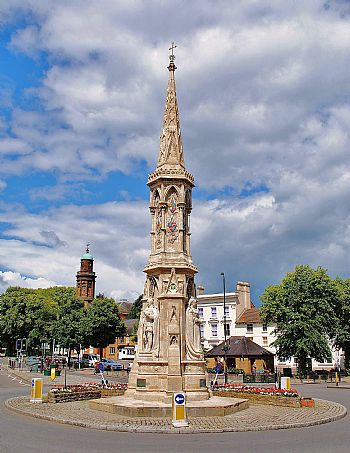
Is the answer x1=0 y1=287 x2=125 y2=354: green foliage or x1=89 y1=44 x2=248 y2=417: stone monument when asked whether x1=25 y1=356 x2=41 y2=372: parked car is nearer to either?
x1=0 y1=287 x2=125 y2=354: green foliage

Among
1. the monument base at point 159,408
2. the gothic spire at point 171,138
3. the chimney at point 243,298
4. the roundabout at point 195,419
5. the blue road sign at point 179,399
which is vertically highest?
the gothic spire at point 171,138

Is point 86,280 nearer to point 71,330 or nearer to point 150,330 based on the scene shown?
point 71,330

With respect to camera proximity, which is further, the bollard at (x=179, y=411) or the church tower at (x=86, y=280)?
the church tower at (x=86, y=280)

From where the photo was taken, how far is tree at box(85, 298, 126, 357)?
6894cm

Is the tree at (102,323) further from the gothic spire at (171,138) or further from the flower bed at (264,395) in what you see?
the gothic spire at (171,138)

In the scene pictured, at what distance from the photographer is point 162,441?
1435 cm

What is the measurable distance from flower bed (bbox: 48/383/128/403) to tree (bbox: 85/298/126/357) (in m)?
42.6

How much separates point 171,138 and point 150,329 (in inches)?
374

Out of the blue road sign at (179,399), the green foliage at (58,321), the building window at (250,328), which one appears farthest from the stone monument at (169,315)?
the building window at (250,328)

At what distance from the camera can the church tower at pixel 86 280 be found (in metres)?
107

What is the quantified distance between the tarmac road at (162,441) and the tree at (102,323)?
172 feet

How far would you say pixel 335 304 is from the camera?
165 feet

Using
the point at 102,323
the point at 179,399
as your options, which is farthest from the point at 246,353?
the point at 179,399

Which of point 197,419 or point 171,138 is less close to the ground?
point 171,138
